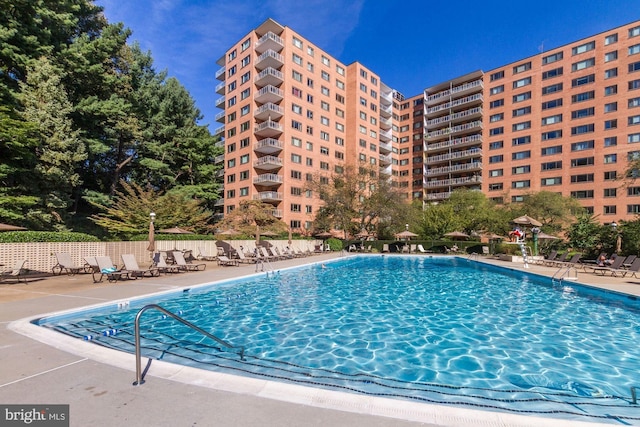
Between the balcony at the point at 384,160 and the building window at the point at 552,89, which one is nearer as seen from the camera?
the building window at the point at 552,89

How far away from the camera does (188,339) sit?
23.3ft

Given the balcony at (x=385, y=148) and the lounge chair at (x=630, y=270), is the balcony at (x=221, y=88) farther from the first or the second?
the lounge chair at (x=630, y=270)

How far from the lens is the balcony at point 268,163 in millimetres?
44134

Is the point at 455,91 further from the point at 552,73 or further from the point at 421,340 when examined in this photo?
the point at 421,340

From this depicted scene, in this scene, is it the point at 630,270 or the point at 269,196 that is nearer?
the point at 630,270

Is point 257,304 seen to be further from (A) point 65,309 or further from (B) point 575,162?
(B) point 575,162

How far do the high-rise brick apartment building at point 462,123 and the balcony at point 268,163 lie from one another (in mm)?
190

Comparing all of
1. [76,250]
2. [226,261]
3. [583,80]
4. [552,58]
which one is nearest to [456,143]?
[552,58]

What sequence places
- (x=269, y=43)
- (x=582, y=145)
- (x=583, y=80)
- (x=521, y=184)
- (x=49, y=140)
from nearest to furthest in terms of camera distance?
(x=49, y=140)
(x=269, y=43)
(x=582, y=145)
(x=583, y=80)
(x=521, y=184)

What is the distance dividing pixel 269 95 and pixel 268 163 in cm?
1018

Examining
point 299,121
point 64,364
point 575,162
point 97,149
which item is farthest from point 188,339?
point 575,162

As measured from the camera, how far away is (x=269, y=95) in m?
45.1

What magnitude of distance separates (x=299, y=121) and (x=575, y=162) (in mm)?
44144

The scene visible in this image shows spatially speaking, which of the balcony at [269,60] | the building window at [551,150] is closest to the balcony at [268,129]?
the balcony at [269,60]
